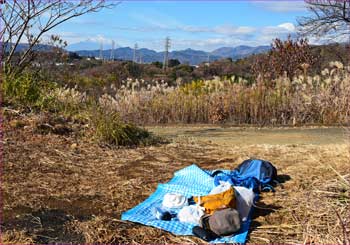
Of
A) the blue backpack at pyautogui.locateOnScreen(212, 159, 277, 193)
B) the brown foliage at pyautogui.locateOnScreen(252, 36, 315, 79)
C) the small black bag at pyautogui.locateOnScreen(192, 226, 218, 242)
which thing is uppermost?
the brown foliage at pyautogui.locateOnScreen(252, 36, 315, 79)

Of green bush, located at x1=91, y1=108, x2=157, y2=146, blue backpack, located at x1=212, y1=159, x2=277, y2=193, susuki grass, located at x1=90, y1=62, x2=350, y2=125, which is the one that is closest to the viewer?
blue backpack, located at x1=212, y1=159, x2=277, y2=193

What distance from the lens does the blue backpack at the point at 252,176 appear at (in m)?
4.60

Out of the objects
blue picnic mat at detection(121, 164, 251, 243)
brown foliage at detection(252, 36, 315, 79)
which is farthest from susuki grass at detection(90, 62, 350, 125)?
blue picnic mat at detection(121, 164, 251, 243)

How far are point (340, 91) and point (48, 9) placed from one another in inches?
241

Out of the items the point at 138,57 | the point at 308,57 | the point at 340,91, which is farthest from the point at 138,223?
the point at 138,57

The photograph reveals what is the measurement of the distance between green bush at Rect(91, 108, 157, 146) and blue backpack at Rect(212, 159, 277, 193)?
1762 mm

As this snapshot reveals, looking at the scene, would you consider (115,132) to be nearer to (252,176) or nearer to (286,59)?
(252,176)

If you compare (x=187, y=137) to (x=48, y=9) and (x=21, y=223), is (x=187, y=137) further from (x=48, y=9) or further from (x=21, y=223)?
(x=21, y=223)

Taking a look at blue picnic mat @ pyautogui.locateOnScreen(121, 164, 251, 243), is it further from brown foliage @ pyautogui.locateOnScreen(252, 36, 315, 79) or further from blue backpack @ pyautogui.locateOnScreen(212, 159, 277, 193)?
brown foliage @ pyautogui.locateOnScreen(252, 36, 315, 79)

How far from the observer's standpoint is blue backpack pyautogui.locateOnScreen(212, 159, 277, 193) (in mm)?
4598

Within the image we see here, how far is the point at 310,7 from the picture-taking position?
17.2m

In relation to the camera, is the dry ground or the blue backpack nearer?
the dry ground

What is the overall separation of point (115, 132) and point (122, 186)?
1.74m

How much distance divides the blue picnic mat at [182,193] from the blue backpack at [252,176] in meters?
0.14
